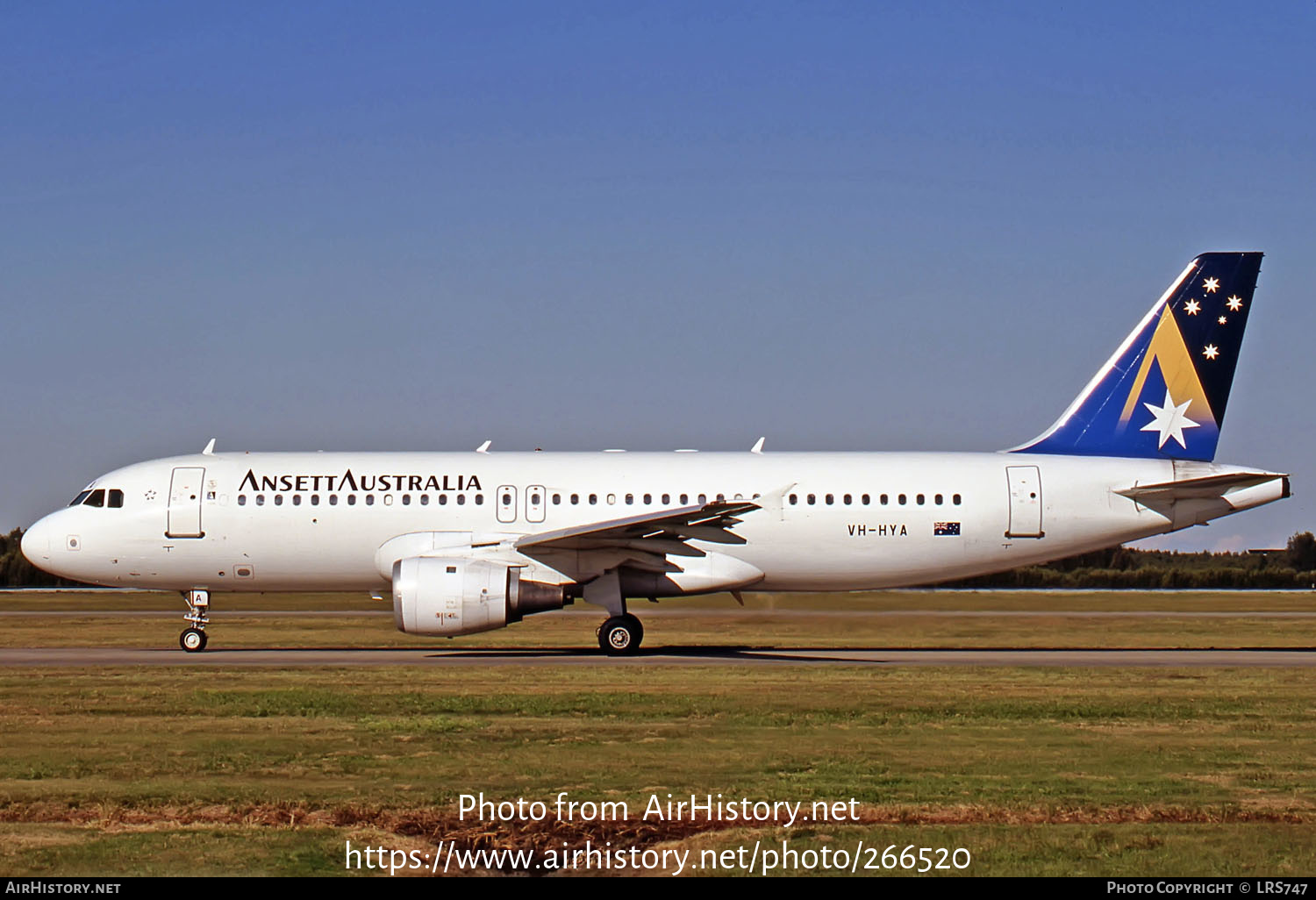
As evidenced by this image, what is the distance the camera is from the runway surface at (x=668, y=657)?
23.8 meters

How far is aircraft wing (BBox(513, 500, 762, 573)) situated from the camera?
25.2m

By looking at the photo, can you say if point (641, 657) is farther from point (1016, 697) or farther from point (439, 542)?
point (1016, 697)

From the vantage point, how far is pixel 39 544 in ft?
92.7

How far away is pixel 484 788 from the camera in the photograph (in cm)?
1156

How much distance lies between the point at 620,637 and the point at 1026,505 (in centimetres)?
836

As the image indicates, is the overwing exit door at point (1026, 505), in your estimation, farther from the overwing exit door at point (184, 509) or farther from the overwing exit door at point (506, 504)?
the overwing exit door at point (184, 509)

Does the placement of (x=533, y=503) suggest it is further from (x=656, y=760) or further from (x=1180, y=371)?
(x=656, y=760)

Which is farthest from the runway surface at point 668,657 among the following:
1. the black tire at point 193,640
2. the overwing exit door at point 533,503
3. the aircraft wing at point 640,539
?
the overwing exit door at point 533,503

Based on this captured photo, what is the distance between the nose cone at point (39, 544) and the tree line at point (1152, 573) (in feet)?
124

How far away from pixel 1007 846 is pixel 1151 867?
0.94m

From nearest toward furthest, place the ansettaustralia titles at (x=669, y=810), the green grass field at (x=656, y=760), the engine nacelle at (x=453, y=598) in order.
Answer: the green grass field at (x=656, y=760)
the ansettaustralia titles at (x=669, y=810)
the engine nacelle at (x=453, y=598)

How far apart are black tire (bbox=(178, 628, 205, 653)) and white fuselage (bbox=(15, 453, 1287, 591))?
113cm

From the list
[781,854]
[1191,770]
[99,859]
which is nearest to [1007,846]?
[781,854]

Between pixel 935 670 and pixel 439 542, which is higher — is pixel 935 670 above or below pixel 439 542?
below
